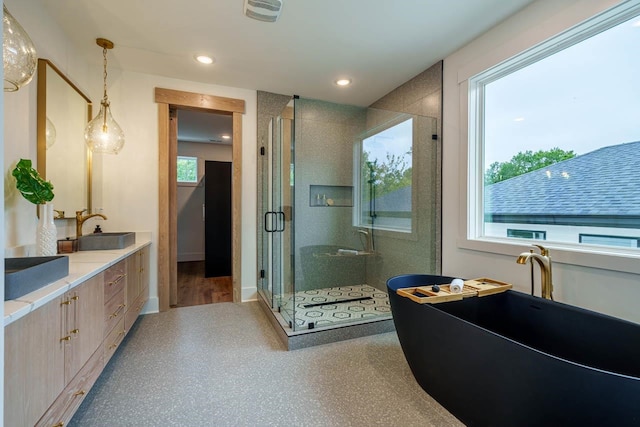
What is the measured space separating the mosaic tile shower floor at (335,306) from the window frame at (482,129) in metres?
1.15

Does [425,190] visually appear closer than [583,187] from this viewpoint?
No

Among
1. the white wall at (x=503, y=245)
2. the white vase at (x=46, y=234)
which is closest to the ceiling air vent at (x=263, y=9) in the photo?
the white wall at (x=503, y=245)

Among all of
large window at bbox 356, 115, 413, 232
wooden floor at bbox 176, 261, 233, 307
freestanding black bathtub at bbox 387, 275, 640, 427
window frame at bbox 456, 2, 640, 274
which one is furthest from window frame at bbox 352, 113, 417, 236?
wooden floor at bbox 176, 261, 233, 307

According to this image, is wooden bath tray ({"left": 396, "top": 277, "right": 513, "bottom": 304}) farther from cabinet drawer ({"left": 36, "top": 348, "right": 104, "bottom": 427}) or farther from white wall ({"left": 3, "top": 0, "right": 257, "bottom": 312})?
white wall ({"left": 3, "top": 0, "right": 257, "bottom": 312})

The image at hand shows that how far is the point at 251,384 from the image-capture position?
1844mm

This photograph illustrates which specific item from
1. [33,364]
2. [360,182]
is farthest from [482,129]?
[33,364]

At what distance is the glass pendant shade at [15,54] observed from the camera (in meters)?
1.24

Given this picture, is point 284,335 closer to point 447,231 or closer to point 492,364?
point 492,364

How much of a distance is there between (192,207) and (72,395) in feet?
17.0

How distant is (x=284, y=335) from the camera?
236cm

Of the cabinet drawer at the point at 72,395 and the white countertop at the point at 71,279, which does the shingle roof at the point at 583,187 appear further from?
the cabinet drawer at the point at 72,395

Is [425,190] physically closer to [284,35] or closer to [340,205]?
[340,205]

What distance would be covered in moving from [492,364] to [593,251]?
3.75 ft

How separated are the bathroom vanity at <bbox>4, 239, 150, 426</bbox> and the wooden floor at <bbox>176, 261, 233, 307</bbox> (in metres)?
1.48
